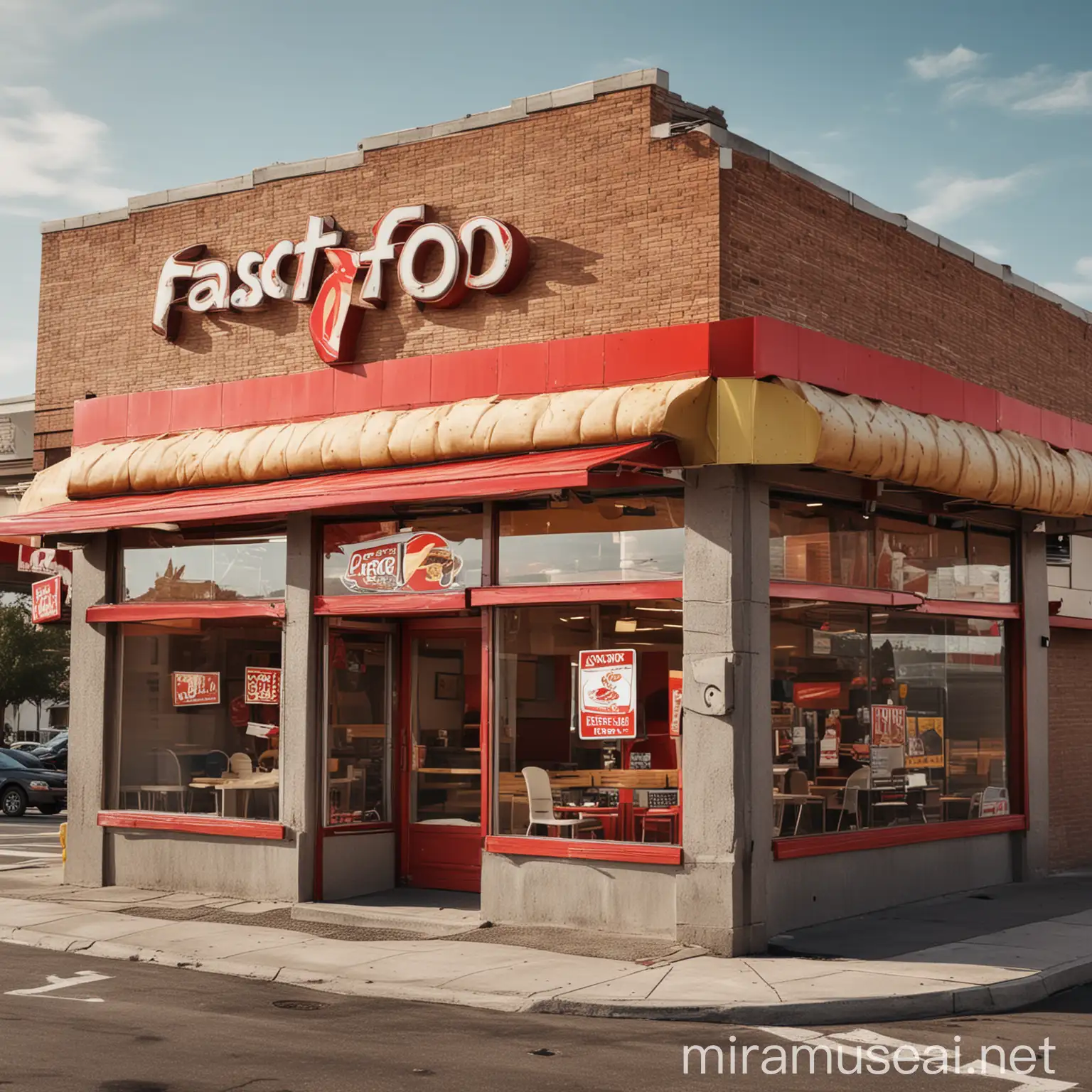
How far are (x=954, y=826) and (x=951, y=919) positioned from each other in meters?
2.06

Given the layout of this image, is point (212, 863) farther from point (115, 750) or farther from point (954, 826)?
point (954, 826)

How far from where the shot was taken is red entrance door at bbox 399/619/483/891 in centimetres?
1544

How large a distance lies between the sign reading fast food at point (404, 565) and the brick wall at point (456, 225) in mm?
1979

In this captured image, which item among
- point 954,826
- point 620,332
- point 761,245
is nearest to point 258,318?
point 620,332

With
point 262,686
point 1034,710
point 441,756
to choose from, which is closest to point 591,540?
point 441,756

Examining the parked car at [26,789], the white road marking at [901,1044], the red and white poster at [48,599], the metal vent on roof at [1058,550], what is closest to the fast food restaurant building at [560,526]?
the metal vent on roof at [1058,550]

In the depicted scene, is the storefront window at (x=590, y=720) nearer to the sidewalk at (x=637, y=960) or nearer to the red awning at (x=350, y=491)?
the sidewalk at (x=637, y=960)

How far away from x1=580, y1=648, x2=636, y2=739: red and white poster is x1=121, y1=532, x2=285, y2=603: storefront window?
3804 millimetres

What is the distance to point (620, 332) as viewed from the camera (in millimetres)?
13562

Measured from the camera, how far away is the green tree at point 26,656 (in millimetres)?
69375

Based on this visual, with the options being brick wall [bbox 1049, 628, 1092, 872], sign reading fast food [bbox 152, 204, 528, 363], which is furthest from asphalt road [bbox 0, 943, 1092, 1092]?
brick wall [bbox 1049, 628, 1092, 872]

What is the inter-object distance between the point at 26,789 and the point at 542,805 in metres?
20.6

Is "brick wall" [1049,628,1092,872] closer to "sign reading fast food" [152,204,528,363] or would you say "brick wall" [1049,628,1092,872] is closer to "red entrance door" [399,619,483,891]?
"red entrance door" [399,619,483,891]

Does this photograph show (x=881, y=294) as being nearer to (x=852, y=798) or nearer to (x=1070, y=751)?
(x=852, y=798)
